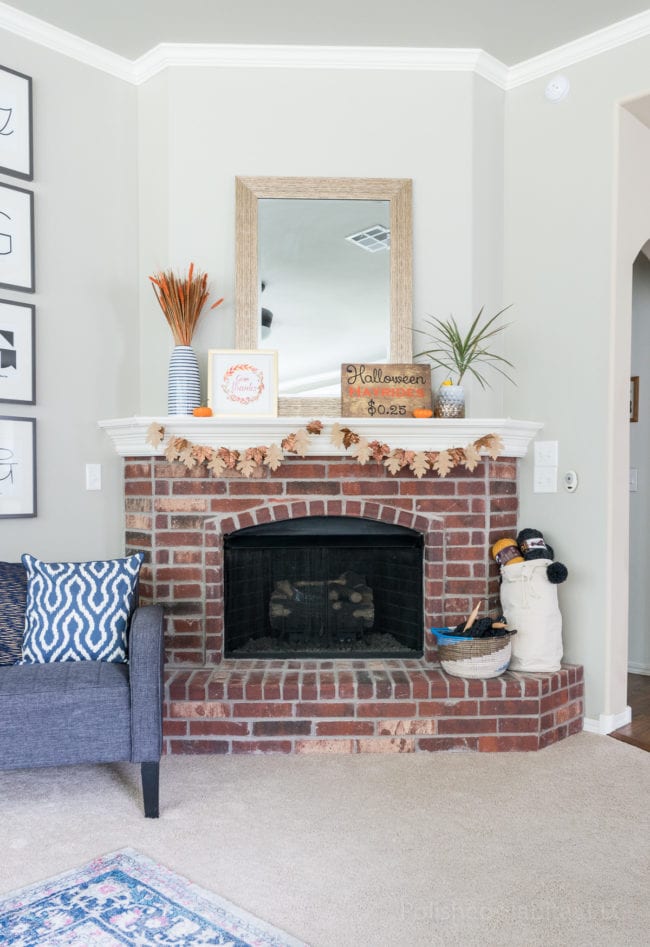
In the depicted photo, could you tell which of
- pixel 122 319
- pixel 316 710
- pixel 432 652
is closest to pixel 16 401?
pixel 122 319

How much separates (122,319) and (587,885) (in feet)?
9.09

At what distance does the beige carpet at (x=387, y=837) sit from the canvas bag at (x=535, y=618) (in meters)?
→ 0.35

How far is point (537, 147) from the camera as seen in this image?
336 cm

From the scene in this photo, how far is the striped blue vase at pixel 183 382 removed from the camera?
3.15 meters

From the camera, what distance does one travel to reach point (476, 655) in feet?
9.65

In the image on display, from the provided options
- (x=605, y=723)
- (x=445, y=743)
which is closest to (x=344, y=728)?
(x=445, y=743)

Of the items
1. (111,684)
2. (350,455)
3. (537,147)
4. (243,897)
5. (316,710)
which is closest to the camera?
(243,897)

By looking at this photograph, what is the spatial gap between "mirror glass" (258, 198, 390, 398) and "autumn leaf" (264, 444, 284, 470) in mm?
303

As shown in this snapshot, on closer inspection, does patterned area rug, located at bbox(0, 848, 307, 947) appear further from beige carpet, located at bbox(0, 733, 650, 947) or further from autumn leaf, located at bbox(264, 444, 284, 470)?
autumn leaf, located at bbox(264, 444, 284, 470)

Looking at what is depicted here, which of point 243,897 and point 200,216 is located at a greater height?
point 200,216

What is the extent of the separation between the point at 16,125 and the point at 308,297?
4.49ft

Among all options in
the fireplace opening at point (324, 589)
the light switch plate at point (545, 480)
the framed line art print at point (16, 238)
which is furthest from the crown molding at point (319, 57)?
the fireplace opening at point (324, 589)

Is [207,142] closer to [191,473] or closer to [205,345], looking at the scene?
[205,345]

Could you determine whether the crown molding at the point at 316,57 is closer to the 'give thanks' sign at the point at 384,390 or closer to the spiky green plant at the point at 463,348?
the spiky green plant at the point at 463,348
